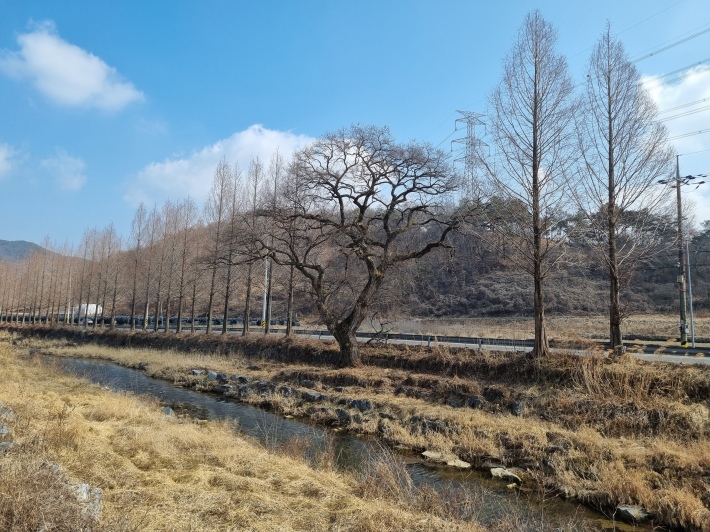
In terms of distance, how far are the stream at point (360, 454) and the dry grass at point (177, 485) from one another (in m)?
1.61

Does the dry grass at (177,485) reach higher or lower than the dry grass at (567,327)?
lower

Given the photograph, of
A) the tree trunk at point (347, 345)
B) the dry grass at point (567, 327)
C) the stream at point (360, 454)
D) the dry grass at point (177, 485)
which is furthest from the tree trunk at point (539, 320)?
the dry grass at point (567, 327)

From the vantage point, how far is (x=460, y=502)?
6.66 meters

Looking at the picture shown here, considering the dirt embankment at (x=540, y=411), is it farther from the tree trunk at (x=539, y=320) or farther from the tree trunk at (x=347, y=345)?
the tree trunk at (x=347, y=345)

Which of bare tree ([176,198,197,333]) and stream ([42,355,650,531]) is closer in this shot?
stream ([42,355,650,531])

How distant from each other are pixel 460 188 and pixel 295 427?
445 inches

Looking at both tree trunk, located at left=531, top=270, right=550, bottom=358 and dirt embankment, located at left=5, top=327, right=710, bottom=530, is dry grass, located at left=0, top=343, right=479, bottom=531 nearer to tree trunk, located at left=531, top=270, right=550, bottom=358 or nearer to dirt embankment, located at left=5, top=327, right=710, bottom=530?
dirt embankment, located at left=5, top=327, right=710, bottom=530

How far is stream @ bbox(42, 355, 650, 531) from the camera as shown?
24.1 feet

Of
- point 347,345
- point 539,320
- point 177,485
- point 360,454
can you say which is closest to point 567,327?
point 347,345

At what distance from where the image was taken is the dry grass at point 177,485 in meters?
4.48

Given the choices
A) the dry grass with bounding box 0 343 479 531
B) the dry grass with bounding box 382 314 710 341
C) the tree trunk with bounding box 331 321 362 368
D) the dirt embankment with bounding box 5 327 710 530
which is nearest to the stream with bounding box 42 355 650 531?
the dirt embankment with bounding box 5 327 710 530

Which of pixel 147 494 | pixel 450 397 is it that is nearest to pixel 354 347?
pixel 450 397

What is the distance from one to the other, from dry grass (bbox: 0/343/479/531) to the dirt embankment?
4.09m

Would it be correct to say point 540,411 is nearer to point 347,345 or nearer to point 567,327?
point 347,345
